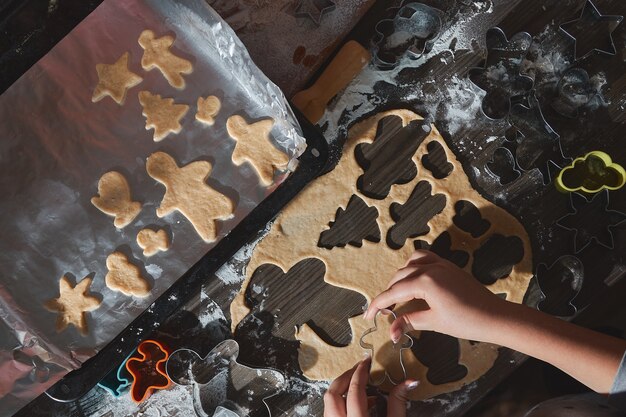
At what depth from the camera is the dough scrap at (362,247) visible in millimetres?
1149

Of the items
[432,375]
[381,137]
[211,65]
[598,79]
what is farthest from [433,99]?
[432,375]

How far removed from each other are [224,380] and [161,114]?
0.55 m

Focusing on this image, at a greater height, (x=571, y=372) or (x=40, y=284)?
(x=40, y=284)

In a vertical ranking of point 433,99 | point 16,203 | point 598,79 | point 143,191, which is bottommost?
point 598,79

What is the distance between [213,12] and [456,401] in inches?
35.3

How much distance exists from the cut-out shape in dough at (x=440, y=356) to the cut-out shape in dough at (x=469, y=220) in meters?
0.22

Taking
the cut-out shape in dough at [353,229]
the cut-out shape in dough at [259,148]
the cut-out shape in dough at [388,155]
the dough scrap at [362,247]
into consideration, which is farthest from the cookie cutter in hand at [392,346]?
the cut-out shape in dough at [259,148]

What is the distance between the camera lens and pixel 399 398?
1117 millimetres

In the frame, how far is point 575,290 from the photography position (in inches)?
45.7

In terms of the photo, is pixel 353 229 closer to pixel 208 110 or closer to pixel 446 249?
pixel 446 249

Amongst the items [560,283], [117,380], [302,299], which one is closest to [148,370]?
[117,380]

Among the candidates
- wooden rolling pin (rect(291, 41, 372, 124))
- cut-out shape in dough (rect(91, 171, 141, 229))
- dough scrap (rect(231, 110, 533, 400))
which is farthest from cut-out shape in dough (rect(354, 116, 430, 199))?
cut-out shape in dough (rect(91, 171, 141, 229))

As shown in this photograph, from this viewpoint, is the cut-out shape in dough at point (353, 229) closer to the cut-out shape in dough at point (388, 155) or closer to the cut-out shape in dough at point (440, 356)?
the cut-out shape in dough at point (388, 155)

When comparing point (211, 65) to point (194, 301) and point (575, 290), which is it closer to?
point (194, 301)
